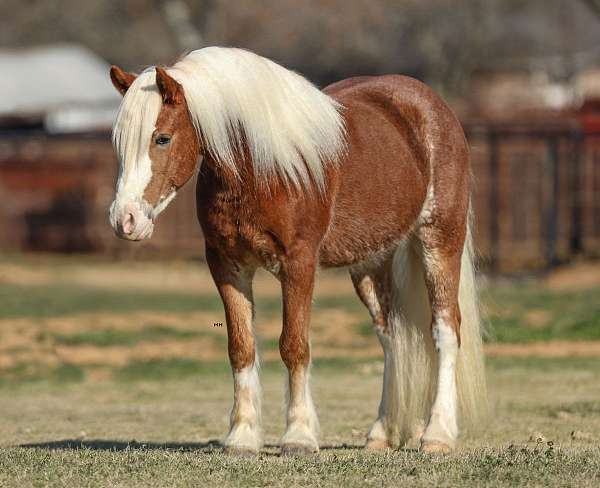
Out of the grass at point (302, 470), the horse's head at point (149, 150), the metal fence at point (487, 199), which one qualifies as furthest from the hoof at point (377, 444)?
the metal fence at point (487, 199)

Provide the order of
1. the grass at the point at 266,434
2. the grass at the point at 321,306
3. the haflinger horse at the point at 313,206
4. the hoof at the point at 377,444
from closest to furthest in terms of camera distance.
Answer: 1. the grass at the point at 266,434
2. the haflinger horse at the point at 313,206
3. the hoof at the point at 377,444
4. the grass at the point at 321,306

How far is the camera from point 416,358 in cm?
802

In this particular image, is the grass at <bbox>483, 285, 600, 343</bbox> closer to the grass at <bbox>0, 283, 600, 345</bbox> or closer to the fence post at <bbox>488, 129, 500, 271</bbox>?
the grass at <bbox>0, 283, 600, 345</bbox>

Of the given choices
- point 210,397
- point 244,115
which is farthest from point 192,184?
point 244,115

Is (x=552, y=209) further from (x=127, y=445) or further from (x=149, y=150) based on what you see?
(x=149, y=150)

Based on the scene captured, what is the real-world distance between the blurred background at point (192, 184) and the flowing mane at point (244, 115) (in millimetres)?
2416

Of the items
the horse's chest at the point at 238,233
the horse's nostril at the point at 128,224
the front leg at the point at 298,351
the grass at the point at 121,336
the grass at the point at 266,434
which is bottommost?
the grass at the point at 121,336

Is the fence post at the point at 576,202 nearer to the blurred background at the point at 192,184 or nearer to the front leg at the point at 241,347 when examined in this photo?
the blurred background at the point at 192,184

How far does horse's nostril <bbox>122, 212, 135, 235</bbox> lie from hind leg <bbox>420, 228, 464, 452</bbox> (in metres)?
2.23

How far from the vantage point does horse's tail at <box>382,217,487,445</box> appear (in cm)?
801

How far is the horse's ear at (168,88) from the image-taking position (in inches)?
254

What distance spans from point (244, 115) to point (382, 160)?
114 cm

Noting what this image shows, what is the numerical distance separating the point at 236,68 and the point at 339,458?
6.60 feet

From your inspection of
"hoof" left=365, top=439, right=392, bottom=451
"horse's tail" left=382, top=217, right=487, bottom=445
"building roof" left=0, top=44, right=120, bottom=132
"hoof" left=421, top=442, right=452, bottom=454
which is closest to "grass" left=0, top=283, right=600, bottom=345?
"horse's tail" left=382, top=217, right=487, bottom=445
